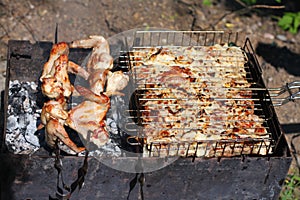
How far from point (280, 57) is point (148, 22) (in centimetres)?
198

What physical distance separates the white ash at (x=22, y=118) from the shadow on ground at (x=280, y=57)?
357 centimetres

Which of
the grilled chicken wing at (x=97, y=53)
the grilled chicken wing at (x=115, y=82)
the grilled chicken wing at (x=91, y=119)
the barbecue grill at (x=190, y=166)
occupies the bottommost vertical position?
the barbecue grill at (x=190, y=166)

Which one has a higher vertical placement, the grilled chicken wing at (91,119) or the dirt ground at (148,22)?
the dirt ground at (148,22)

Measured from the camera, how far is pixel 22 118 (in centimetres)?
407

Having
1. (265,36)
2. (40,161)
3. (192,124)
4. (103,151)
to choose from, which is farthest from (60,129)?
(265,36)

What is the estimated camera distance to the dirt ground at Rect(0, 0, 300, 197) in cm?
627

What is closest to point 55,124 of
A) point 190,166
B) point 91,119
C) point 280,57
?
point 91,119

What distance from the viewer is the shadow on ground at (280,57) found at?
253 inches

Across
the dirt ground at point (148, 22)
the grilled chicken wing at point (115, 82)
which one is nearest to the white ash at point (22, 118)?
the grilled chicken wing at point (115, 82)

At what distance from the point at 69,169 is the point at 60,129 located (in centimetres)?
32

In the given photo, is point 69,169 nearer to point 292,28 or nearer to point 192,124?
point 192,124

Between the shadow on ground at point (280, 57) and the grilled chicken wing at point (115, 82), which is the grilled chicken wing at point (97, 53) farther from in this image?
the shadow on ground at point (280, 57)

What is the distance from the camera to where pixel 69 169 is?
11.6 ft

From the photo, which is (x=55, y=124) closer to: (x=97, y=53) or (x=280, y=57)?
(x=97, y=53)
